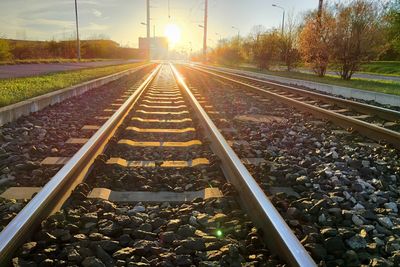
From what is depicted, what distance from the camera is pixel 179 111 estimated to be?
8320mm

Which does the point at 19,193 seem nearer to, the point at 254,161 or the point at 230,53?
the point at 254,161

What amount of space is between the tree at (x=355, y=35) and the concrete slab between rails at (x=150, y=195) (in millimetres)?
19333

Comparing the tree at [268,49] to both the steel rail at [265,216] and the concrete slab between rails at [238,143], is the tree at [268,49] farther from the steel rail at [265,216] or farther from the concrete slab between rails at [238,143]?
the steel rail at [265,216]

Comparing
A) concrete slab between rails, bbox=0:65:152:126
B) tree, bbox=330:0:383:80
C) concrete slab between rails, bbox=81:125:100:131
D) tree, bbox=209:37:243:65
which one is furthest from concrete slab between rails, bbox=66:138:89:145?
tree, bbox=209:37:243:65

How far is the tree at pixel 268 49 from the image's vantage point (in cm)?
3561

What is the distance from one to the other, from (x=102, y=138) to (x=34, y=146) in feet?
2.97

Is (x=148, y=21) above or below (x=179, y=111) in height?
above

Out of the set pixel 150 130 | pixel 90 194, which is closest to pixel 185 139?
pixel 150 130

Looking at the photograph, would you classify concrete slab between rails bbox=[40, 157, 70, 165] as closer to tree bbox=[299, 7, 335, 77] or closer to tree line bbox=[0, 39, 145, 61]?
tree bbox=[299, 7, 335, 77]

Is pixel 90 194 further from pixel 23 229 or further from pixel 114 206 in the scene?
pixel 23 229

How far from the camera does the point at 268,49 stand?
3650 cm

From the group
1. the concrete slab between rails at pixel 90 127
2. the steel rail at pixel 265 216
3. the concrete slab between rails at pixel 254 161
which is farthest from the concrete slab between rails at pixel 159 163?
the concrete slab between rails at pixel 90 127

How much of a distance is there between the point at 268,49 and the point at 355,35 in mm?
16759

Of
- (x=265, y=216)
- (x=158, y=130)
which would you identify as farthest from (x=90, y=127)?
(x=265, y=216)
